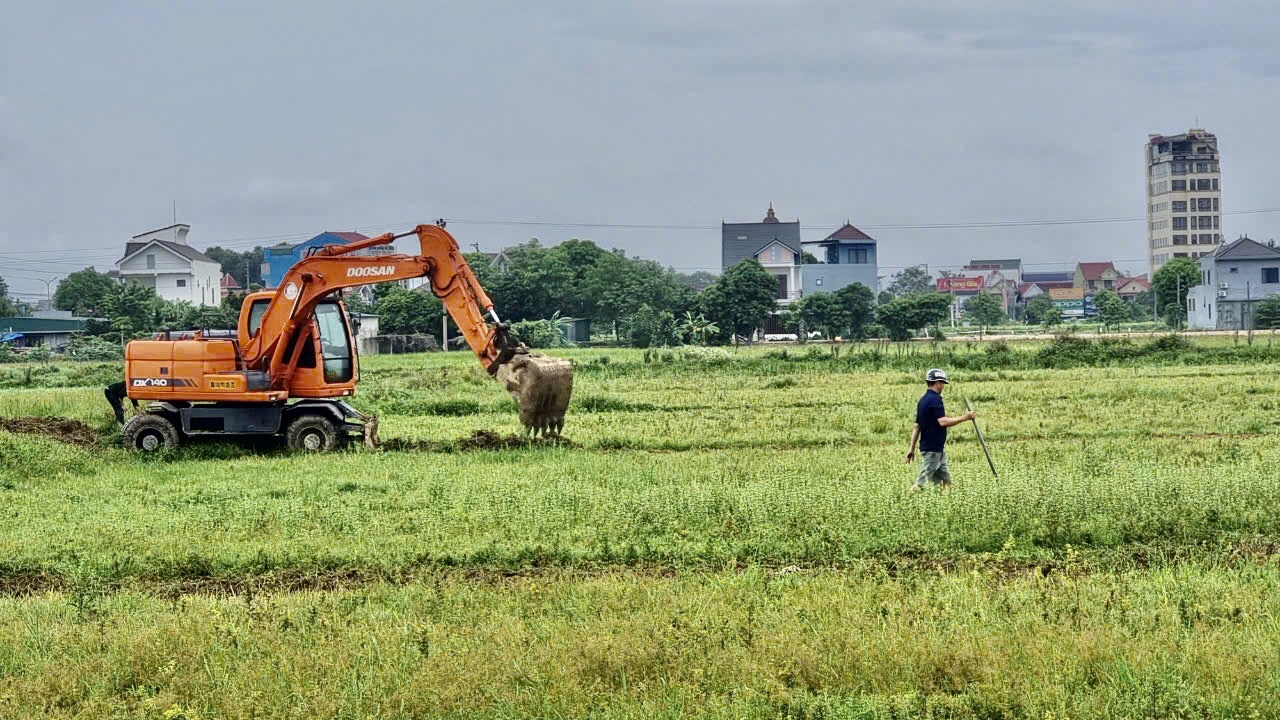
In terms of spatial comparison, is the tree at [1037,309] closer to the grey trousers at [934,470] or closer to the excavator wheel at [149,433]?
the excavator wheel at [149,433]

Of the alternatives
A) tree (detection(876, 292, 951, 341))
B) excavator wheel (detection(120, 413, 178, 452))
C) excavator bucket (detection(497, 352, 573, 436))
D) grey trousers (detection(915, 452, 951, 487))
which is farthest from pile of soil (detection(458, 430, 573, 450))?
tree (detection(876, 292, 951, 341))

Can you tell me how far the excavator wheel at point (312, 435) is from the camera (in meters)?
24.5

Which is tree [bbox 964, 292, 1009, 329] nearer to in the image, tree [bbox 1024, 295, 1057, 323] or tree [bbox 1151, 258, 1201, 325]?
tree [bbox 1024, 295, 1057, 323]

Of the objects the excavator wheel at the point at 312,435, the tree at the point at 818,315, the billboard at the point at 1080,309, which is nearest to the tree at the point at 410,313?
the tree at the point at 818,315

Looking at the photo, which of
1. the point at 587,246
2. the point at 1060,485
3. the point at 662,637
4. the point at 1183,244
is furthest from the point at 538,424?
the point at 1183,244

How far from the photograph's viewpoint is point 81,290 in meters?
127

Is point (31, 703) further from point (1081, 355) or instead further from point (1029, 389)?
point (1081, 355)

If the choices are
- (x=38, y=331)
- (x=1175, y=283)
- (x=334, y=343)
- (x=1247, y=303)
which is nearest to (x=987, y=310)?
(x=1175, y=283)

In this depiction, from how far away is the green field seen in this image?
29.8 feet

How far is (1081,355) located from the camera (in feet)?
168

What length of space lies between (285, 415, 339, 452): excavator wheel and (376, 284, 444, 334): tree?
2604 inches

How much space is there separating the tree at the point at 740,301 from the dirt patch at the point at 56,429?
220 ft

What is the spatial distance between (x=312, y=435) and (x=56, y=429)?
575cm

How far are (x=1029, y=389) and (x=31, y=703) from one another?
1240 inches
